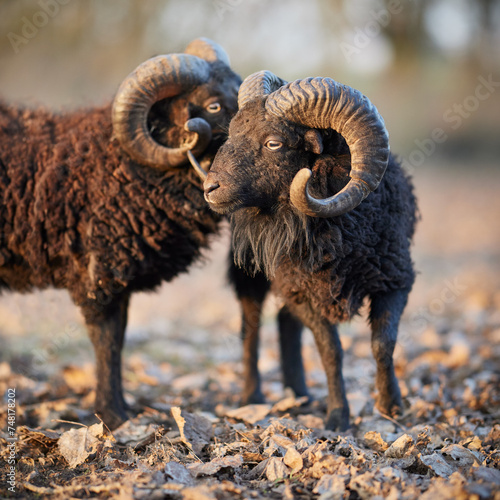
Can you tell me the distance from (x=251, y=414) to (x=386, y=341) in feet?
4.37

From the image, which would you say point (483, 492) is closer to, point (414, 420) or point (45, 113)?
point (414, 420)

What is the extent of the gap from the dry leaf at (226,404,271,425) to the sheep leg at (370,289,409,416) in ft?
3.21

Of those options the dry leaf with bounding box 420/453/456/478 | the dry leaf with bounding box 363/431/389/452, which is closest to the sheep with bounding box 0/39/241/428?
the dry leaf with bounding box 363/431/389/452

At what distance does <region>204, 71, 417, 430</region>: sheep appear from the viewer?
405cm

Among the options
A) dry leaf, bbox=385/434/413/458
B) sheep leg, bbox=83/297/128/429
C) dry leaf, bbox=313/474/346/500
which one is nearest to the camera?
dry leaf, bbox=313/474/346/500

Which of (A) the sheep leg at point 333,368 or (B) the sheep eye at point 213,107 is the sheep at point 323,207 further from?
(B) the sheep eye at point 213,107

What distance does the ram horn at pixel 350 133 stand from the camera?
4008 millimetres

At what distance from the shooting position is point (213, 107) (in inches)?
209

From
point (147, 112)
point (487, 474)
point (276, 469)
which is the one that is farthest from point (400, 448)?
point (147, 112)

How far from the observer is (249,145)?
431 cm

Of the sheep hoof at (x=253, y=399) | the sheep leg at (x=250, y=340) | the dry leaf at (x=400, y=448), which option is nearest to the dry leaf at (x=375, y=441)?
the dry leaf at (x=400, y=448)

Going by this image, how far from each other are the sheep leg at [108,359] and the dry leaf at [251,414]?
104cm

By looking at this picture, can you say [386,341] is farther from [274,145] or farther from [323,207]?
[274,145]

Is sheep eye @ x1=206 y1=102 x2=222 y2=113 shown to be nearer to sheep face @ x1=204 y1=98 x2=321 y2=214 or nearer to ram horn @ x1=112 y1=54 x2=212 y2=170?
ram horn @ x1=112 y1=54 x2=212 y2=170
